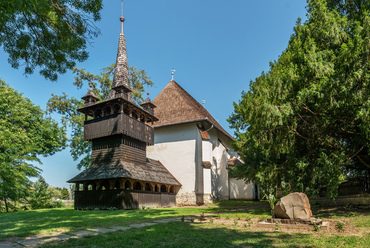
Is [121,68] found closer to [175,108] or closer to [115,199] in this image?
[175,108]

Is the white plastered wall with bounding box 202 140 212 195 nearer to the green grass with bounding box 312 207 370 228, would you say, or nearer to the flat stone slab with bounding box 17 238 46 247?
the green grass with bounding box 312 207 370 228

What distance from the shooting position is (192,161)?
79.2 feet

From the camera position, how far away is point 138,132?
21.0 m

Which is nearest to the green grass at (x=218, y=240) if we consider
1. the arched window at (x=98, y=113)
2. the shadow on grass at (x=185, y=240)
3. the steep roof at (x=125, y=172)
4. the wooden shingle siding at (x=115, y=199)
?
the shadow on grass at (x=185, y=240)

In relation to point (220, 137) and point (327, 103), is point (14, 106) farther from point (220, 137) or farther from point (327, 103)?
point (327, 103)

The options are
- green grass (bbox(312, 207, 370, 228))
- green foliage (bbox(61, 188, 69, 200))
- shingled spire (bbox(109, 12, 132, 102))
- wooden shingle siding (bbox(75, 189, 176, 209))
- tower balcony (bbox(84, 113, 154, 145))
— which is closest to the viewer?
green grass (bbox(312, 207, 370, 228))

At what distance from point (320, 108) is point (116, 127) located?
13.9 m

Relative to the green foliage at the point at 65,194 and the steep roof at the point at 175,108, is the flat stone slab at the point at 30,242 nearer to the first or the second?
the steep roof at the point at 175,108

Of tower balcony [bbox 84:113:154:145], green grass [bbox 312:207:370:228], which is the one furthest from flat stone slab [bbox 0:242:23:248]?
tower balcony [bbox 84:113:154:145]

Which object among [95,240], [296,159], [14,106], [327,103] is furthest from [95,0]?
[14,106]

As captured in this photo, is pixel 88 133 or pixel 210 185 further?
pixel 210 185

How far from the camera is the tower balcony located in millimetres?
19172

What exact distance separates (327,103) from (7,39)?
10.8 m

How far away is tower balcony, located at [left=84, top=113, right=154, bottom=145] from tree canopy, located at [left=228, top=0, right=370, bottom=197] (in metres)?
10.4
